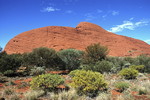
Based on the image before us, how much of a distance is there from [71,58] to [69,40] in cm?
3081

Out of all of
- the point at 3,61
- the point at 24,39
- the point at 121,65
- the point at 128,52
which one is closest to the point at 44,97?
the point at 3,61

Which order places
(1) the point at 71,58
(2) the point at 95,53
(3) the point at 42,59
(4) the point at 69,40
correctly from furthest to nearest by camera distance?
(4) the point at 69,40, (2) the point at 95,53, (3) the point at 42,59, (1) the point at 71,58

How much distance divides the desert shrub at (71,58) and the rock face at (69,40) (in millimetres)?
25544

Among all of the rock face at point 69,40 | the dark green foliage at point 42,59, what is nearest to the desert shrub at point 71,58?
the dark green foliage at point 42,59

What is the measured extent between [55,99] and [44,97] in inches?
29.3

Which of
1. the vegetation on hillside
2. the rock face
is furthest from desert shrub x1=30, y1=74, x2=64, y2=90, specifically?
the rock face

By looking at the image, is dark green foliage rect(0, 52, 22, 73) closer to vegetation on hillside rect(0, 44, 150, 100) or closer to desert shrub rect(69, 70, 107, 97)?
vegetation on hillside rect(0, 44, 150, 100)

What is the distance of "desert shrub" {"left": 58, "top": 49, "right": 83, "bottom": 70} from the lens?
47.2 feet

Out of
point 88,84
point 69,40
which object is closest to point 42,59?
point 88,84

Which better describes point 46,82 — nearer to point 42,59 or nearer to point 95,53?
point 42,59

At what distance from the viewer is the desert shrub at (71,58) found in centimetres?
1438

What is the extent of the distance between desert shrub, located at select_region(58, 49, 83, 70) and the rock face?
1006 inches

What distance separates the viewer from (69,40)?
44.8m

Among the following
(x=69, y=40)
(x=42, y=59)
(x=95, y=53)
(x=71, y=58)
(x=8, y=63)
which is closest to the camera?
(x=8, y=63)
